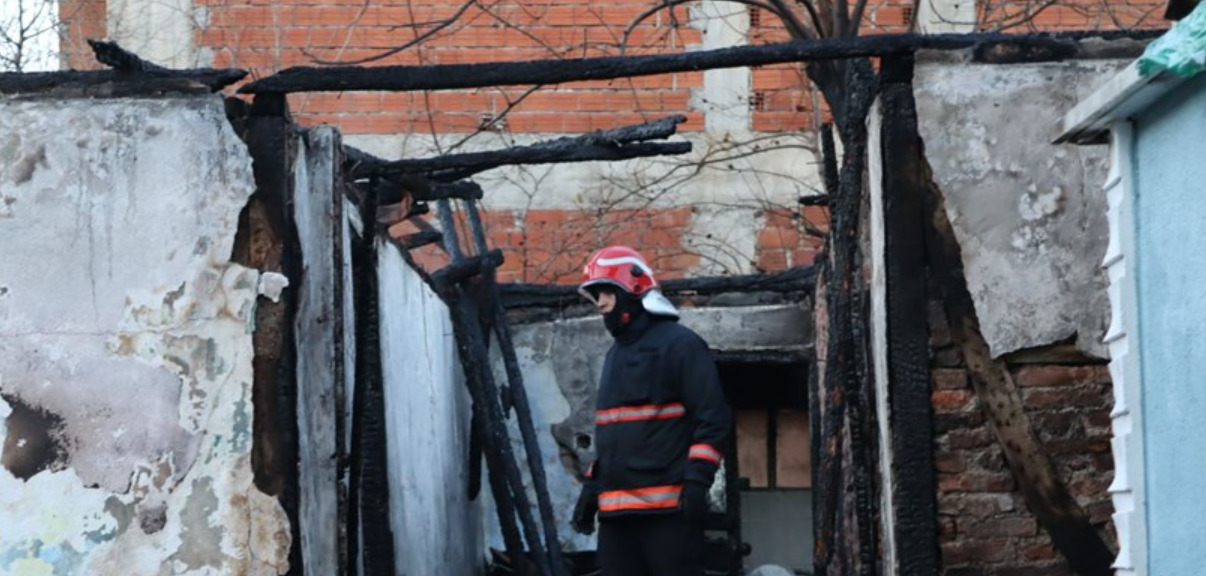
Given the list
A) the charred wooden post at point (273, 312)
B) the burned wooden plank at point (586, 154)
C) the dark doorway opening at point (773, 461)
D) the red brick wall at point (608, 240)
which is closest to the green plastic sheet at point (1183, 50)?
the charred wooden post at point (273, 312)

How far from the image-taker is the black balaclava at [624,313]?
7719 mm

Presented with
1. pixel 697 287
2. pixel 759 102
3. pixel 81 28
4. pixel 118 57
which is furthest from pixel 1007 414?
pixel 81 28

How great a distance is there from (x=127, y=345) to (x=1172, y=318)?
3.55 meters

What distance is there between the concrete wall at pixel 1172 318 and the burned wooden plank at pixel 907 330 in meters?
1.45

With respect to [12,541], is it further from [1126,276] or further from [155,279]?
[1126,276]

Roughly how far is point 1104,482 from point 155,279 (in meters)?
3.40

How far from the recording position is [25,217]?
6.87 meters

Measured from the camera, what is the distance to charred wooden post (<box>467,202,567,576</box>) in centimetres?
1144

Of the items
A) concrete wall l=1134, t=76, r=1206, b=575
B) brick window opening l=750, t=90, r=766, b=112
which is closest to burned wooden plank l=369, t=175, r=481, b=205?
concrete wall l=1134, t=76, r=1206, b=575

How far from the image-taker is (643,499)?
7.48 m

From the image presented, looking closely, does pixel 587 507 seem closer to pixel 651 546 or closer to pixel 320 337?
pixel 651 546

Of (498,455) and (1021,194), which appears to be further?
(498,455)

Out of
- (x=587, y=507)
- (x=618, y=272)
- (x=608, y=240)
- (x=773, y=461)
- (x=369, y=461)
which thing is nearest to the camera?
(x=618, y=272)

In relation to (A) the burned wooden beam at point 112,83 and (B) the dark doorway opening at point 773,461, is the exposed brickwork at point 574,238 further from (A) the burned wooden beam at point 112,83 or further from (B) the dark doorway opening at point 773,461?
(A) the burned wooden beam at point 112,83
